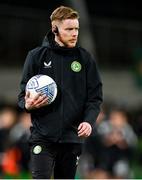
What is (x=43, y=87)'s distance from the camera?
8078 mm

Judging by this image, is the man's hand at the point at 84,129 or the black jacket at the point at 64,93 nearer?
the man's hand at the point at 84,129

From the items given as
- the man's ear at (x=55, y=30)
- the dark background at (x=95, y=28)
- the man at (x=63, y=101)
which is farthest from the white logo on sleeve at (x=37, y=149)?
the dark background at (x=95, y=28)

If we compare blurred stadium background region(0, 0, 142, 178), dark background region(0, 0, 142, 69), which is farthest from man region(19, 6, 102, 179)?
dark background region(0, 0, 142, 69)

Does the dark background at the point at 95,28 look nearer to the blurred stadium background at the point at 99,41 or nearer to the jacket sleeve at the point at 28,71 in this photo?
the blurred stadium background at the point at 99,41

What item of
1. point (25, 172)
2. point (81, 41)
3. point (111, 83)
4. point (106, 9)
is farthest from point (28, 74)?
point (106, 9)

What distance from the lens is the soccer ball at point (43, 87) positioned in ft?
26.5

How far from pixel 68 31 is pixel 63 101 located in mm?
671

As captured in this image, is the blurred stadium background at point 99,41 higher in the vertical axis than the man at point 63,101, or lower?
lower

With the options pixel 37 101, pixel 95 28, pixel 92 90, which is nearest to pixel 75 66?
pixel 92 90

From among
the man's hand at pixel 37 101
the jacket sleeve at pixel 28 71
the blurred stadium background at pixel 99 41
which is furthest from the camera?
the blurred stadium background at pixel 99 41

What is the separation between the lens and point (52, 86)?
319 inches

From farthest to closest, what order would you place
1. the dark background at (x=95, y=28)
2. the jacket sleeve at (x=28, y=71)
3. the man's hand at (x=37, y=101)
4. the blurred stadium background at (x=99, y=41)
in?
the dark background at (x=95, y=28), the blurred stadium background at (x=99, y=41), the jacket sleeve at (x=28, y=71), the man's hand at (x=37, y=101)

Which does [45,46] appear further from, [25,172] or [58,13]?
[25,172]

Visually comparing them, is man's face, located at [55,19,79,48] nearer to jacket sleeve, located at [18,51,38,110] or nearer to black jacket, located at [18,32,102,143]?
black jacket, located at [18,32,102,143]
